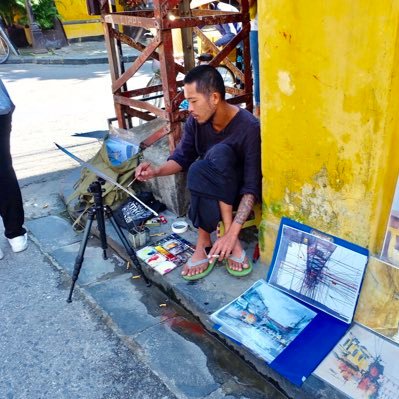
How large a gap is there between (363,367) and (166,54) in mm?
2199

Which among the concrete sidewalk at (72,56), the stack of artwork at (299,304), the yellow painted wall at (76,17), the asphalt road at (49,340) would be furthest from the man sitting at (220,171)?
the yellow painted wall at (76,17)

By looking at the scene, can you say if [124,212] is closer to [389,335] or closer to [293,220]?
[293,220]

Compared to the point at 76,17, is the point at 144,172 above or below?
below

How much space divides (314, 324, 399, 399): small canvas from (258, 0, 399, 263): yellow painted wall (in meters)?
0.42

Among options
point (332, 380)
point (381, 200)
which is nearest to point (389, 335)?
point (332, 380)

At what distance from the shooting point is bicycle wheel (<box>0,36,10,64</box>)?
1224cm

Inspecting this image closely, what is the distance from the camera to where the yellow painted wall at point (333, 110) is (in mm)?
1675

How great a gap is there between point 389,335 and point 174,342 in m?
1.05

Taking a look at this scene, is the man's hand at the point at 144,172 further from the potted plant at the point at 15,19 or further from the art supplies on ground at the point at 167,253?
the potted plant at the point at 15,19

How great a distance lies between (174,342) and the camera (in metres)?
2.27

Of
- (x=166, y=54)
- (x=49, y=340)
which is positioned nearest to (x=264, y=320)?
(x=49, y=340)

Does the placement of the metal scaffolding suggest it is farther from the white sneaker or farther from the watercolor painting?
the watercolor painting

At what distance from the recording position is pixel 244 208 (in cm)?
245

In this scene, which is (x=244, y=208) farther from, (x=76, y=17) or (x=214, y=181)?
(x=76, y=17)
